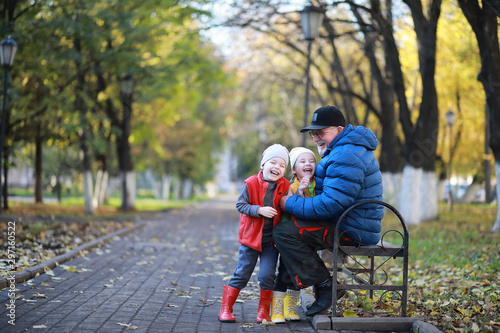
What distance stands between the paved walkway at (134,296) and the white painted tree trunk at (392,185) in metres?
11.8

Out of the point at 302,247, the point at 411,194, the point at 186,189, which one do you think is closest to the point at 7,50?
the point at 302,247

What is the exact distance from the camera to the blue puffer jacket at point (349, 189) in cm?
503

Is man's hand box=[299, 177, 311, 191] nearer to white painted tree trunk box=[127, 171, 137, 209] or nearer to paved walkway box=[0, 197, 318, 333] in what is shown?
paved walkway box=[0, 197, 318, 333]

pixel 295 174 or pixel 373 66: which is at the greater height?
pixel 373 66

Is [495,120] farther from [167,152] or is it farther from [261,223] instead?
[167,152]

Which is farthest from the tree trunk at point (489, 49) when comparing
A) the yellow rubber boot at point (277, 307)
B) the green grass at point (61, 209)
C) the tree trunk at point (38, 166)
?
the tree trunk at point (38, 166)

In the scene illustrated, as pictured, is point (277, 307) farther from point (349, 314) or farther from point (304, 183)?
point (304, 183)

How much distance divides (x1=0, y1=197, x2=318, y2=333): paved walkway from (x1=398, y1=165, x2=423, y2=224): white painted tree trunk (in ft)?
26.1

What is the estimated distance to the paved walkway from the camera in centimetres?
505

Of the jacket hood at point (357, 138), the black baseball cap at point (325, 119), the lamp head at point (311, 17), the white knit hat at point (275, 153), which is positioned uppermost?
the lamp head at point (311, 17)

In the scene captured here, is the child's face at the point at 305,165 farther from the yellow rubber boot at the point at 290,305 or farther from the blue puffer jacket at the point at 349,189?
the yellow rubber boot at the point at 290,305

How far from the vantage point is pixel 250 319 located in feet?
18.1

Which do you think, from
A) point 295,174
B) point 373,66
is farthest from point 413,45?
point 295,174

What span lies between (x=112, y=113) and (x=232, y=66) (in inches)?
239
